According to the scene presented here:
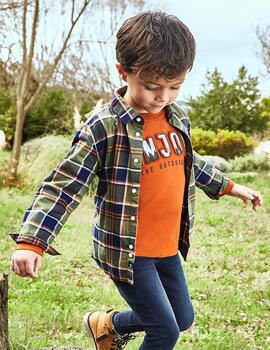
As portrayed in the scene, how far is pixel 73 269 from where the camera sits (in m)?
4.79

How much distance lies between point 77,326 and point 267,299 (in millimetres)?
1490

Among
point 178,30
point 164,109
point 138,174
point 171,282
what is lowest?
point 171,282

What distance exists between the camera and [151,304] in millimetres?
2039

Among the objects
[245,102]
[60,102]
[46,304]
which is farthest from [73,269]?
[245,102]

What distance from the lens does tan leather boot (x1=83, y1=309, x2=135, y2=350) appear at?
248 centimetres

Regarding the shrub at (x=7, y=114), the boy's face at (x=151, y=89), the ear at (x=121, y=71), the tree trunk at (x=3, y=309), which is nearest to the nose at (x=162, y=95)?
the boy's face at (x=151, y=89)

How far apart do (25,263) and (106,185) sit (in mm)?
443

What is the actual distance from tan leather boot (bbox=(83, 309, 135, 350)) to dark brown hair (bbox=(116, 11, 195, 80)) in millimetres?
1137

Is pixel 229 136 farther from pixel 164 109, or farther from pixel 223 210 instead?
pixel 164 109

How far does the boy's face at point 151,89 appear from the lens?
187 centimetres

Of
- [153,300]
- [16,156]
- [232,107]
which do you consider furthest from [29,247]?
[232,107]

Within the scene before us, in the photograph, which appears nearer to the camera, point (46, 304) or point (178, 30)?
point (178, 30)

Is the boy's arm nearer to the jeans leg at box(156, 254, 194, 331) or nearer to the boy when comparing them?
the boy

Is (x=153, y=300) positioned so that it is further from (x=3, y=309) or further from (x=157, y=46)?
(x=157, y=46)
